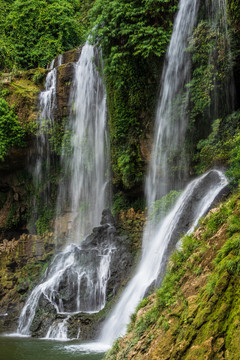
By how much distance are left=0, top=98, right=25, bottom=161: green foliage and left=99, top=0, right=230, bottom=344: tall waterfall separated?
7.98m

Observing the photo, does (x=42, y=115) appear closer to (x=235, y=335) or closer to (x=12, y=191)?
(x=12, y=191)

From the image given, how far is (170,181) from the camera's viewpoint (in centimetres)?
1365

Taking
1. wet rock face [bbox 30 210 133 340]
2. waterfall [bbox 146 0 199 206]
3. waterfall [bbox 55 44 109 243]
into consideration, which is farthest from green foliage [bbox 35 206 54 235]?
waterfall [bbox 146 0 199 206]

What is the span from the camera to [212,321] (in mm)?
3818

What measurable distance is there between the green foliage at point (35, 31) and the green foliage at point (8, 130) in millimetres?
5754

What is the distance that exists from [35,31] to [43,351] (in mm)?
20206

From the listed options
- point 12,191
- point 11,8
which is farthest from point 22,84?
point 11,8

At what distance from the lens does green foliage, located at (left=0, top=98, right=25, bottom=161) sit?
18.2 metres

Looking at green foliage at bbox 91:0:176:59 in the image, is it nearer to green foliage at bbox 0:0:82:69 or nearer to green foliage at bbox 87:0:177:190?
green foliage at bbox 87:0:177:190

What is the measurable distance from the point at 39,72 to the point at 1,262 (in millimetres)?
10309

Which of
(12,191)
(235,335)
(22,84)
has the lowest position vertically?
(235,335)

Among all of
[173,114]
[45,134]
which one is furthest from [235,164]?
[45,134]

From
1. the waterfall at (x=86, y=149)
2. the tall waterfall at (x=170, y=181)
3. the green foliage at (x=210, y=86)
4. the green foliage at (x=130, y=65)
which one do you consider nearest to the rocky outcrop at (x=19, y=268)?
the waterfall at (x=86, y=149)

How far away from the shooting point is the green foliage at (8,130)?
1823cm
